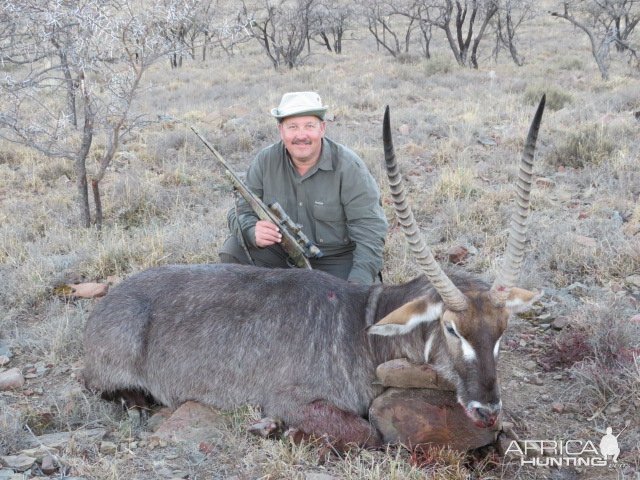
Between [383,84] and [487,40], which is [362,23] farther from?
[383,84]

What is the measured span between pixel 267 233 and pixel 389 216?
102 inches

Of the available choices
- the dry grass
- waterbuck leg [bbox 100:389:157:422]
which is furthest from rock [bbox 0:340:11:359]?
waterbuck leg [bbox 100:389:157:422]

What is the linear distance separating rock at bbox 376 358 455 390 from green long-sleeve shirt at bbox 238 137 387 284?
59.1 inches

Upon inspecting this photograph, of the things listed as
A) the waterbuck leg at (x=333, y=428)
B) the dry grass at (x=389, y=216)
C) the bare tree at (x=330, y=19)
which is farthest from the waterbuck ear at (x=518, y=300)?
the bare tree at (x=330, y=19)

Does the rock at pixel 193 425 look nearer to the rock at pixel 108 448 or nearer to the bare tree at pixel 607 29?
the rock at pixel 108 448

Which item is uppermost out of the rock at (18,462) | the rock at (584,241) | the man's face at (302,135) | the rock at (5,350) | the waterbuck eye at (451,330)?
the man's face at (302,135)

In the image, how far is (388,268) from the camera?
620 centimetres

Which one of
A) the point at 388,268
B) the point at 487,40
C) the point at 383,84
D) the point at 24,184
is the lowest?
the point at 388,268

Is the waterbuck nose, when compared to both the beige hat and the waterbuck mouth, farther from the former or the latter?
the beige hat

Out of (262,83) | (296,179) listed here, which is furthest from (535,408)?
(262,83)

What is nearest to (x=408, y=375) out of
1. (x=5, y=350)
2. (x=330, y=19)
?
(x=5, y=350)

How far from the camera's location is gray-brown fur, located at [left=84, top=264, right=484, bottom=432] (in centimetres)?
393

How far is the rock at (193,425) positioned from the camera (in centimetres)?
384

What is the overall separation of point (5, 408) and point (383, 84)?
1529 centimetres
